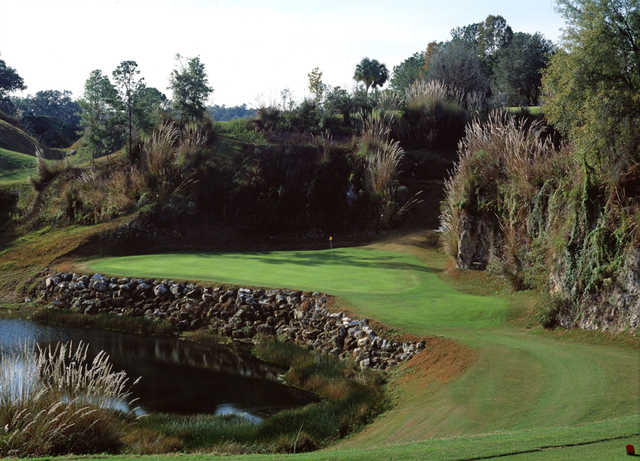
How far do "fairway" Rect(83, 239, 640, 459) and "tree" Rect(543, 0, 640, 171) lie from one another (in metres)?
4.16

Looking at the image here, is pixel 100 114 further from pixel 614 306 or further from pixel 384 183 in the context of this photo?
pixel 614 306

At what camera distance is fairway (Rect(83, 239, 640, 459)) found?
612cm

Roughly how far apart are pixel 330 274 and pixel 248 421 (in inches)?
342

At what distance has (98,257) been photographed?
73.6 feet

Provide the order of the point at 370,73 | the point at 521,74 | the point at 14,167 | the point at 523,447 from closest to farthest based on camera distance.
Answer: the point at 523,447 < the point at 14,167 < the point at 521,74 < the point at 370,73

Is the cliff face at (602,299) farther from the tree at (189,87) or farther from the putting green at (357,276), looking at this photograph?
the tree at (189,87)

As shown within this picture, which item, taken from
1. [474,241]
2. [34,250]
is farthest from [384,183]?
[34,250]

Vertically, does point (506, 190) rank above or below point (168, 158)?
below

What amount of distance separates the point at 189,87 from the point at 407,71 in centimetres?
4537

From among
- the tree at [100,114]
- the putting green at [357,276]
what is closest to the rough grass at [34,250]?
Result: the putting green at [357,276]

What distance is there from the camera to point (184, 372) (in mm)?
12984

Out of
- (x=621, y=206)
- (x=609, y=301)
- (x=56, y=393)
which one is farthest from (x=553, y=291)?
(x=56, y=393)

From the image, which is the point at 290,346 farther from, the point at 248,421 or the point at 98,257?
the point at 98,257

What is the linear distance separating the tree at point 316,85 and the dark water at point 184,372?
979 inches
